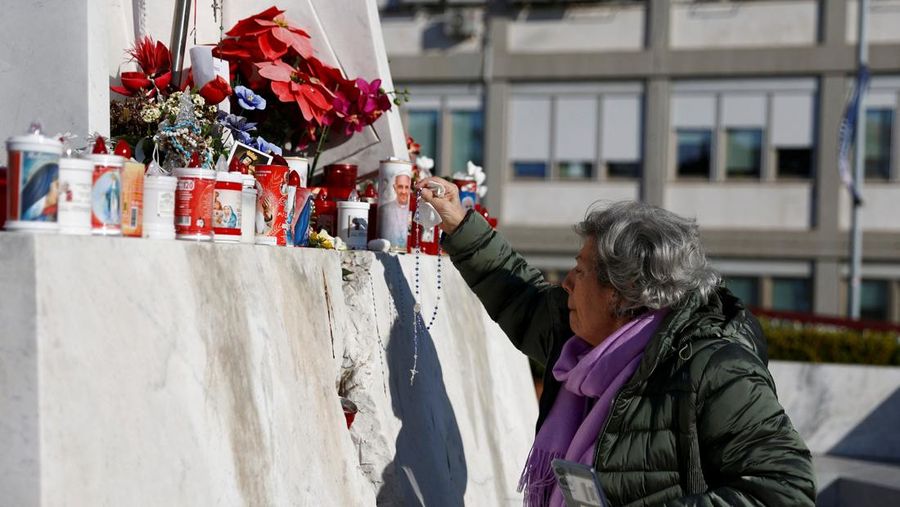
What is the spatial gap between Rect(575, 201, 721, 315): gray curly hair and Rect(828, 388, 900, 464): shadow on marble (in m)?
6.92

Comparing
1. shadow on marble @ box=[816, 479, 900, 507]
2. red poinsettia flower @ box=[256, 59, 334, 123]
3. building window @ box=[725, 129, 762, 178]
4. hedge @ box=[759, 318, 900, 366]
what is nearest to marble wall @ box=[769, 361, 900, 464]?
shadow on marble @ box=[816, 479, 900, 507]

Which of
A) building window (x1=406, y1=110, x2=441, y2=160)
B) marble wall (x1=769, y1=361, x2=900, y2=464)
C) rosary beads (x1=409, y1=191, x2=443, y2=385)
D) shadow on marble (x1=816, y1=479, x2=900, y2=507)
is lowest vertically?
shadow on marble (x1=816, y1=479, x2=900, y2=507)

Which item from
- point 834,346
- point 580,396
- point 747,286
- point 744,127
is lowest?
point 747,286

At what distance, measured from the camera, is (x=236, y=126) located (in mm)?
3188

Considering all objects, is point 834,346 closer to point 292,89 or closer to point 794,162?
point 292,89

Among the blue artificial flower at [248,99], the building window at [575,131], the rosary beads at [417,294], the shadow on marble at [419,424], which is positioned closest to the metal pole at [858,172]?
the building window at [575,131]

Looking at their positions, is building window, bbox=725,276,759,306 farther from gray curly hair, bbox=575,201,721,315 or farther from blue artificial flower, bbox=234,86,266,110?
gray curly hair, bbox=575,201,721,315

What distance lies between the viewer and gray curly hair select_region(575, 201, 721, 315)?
268 cm

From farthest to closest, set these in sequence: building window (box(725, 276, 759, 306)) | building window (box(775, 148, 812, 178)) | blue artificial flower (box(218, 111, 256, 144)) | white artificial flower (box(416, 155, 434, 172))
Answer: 1. building window (box(725, 276, 759, 306))
2. building window (box(775, 148, 812, 178))
3. white artificial flower (box(416, 155, 434, 172))
4. blue artificial flower (box(218, 111, 256, 144))

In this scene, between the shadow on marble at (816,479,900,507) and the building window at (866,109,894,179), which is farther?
the building window at (866,109,894,179)

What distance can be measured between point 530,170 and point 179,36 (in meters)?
18.7

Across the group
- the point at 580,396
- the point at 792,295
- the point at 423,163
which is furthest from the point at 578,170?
the point at 580,396

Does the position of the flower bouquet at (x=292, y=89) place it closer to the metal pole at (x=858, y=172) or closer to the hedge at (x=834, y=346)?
the hedge at (x=834, y=346)

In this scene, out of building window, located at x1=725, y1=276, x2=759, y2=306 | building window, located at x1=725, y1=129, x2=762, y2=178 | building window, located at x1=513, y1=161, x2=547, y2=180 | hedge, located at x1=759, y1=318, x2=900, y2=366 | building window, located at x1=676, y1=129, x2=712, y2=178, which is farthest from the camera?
building window, located at x1=513, y1=161, x2=547, y2=180
